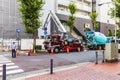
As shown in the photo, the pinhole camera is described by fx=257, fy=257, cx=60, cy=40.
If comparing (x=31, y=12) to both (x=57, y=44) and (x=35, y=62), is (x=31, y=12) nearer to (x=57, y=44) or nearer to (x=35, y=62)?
(x=57, y=44)

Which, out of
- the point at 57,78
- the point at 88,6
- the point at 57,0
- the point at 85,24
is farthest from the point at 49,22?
the point at 57,78

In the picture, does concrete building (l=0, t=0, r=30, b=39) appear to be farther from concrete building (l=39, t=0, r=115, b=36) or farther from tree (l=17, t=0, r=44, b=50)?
tree (l=17, t=0, r=44, b=50)

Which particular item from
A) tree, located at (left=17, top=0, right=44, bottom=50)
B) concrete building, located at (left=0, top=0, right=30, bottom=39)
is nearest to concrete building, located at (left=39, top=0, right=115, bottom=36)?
concrete building, located at (left=0, top=0, right=30, bottom=39)

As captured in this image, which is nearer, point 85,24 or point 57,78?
point 57,78

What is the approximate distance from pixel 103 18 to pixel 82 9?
408 inches

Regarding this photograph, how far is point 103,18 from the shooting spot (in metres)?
63.0

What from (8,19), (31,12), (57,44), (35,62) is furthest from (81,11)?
(35,62)

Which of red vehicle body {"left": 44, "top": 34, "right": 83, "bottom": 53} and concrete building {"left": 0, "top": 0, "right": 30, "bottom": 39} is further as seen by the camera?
concrete building {"left": 0, "top": 0, "right": 30, "bottom": 39}

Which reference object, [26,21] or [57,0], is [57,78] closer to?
[26,21]

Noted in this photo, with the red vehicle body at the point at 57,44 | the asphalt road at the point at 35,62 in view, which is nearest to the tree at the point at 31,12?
the red vehicle body at the point at 57,44

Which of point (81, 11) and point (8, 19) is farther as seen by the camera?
point (81, 11)

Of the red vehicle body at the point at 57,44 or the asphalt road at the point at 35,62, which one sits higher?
the red vehicle body at the point at 57,44

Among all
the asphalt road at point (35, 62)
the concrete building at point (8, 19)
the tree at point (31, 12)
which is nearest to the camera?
the asphalt road at point (35, 62)

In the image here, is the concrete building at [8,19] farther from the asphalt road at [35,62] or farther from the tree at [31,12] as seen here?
the asphalt road at [35,62]
